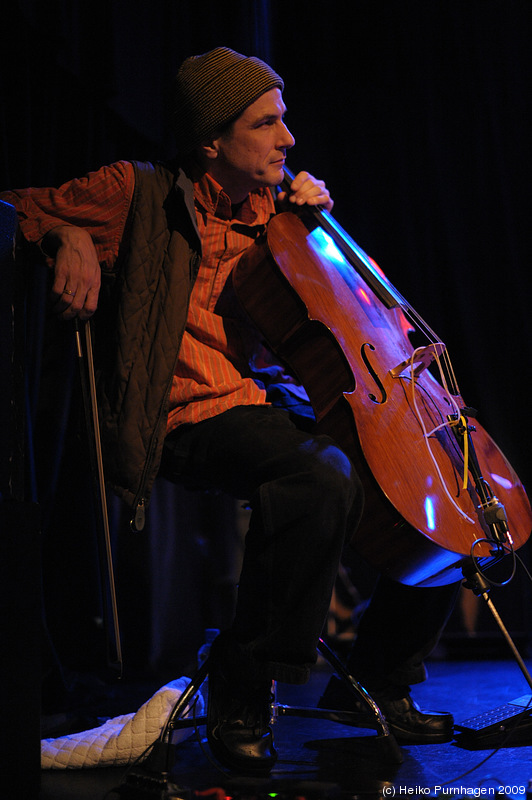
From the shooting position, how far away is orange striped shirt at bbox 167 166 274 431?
66.5 inches

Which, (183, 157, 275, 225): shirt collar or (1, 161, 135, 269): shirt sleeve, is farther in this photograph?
(183, 157, 275, 225): shirt collar

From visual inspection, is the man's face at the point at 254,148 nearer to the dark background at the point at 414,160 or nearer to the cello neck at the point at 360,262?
the cello neck at the point at 360,262

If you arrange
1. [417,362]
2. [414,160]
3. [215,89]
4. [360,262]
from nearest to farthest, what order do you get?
[417,362], [215,89], [360,262], [414,160]

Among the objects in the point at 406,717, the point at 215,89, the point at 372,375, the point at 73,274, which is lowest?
the point at 406,717

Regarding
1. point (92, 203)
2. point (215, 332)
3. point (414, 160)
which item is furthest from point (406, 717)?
point (414, 160)

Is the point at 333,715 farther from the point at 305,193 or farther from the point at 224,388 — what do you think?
the point at 305,193

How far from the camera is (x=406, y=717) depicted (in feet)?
5.59

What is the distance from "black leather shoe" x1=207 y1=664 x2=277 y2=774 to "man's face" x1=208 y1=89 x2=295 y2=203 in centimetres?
114

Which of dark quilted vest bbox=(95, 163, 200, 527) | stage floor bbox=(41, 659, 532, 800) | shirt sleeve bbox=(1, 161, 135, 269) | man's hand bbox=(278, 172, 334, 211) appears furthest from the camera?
man's hand bbox=(278, 172, 334, 211)

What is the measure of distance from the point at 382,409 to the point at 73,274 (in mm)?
667

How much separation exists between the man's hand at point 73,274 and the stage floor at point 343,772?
2.93 feet

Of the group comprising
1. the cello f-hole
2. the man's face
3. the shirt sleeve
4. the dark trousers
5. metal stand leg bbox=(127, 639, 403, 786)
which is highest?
the man's face

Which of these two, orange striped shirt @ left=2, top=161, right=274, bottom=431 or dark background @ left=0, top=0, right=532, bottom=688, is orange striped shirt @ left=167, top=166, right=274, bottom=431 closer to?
orange striped shirt @ left=2, top=161, right=274, bottom=431

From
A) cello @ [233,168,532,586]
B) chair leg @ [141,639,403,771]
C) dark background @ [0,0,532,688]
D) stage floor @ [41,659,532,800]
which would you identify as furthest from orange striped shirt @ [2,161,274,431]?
dark background @ [0,0,532,688]
